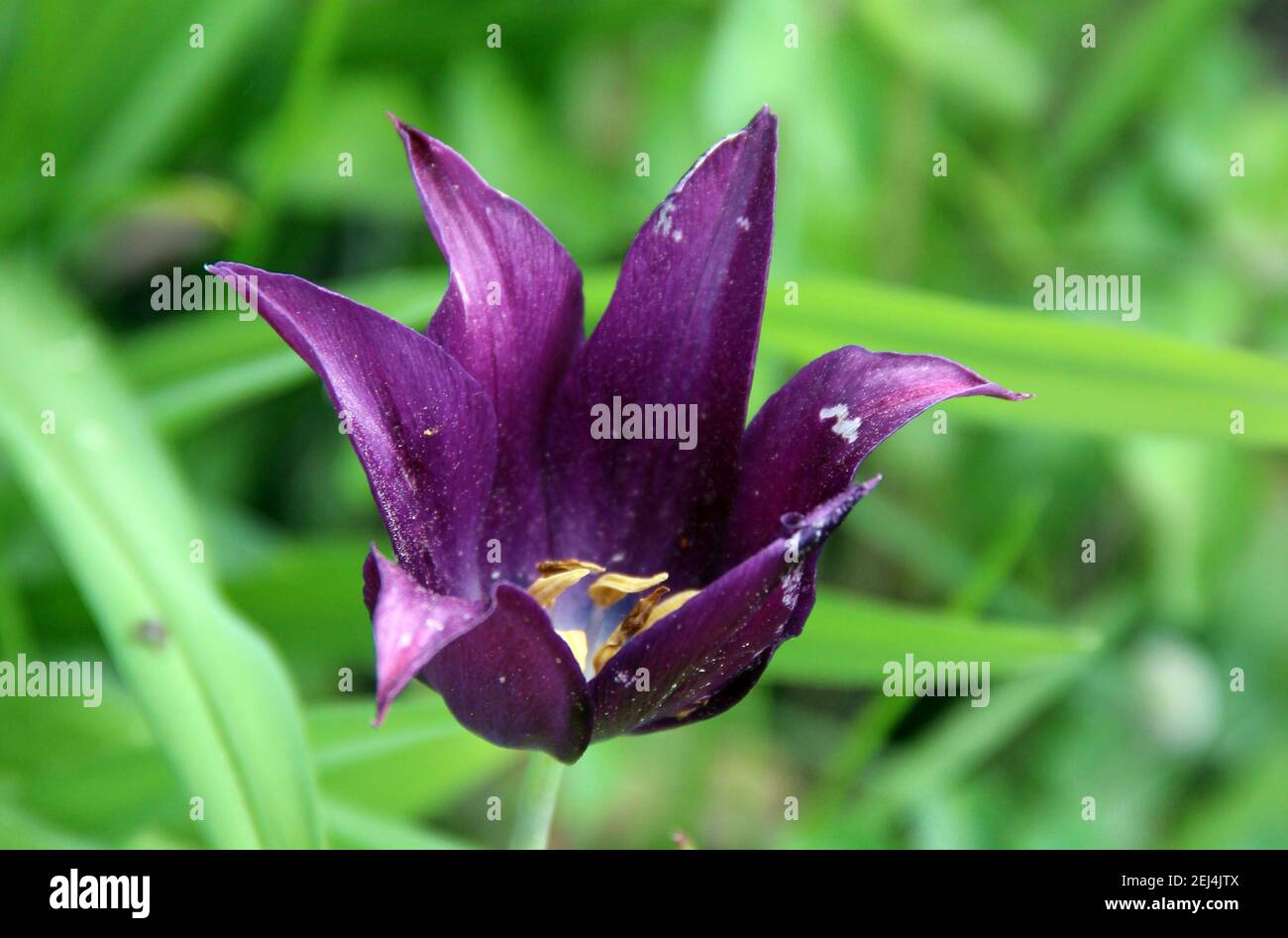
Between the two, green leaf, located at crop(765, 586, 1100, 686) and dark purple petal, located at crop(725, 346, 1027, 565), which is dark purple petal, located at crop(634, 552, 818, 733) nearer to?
dark purple petal, located at crop(725, 346, 1027, 565)

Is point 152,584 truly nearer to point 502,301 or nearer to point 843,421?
point 502,301

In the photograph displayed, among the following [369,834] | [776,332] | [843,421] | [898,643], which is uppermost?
[776,332]

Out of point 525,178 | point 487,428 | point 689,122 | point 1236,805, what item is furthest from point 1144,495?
point 487,428

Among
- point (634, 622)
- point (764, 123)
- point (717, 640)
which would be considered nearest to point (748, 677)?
point (717, 640)

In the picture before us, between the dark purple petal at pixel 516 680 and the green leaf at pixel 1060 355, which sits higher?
the green leaf at pixel 1060 355

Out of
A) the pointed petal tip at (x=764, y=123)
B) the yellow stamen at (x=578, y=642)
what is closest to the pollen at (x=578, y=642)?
the yellow stamen at (x=578, y=642)

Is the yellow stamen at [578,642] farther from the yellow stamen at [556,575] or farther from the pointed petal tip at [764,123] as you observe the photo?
the pointed petal tip at [764,123]

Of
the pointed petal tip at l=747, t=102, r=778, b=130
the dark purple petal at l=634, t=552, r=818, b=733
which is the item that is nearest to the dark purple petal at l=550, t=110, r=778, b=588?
the pointed petal tip at l=747, t=102, r=778, b=130

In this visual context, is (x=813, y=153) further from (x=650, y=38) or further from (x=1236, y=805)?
(x=1236, y=805)
